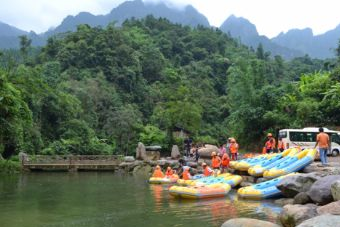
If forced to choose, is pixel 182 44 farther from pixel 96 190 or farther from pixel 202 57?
pixel 96 190

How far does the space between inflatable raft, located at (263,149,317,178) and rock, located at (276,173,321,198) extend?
2785 mm

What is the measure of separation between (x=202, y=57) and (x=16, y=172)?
5395cm

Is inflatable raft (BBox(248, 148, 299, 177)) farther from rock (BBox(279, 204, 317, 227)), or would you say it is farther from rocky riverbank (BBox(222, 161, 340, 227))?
rock (BBox(279, 204, 317, 227))

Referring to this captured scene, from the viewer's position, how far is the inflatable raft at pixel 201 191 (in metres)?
16.9

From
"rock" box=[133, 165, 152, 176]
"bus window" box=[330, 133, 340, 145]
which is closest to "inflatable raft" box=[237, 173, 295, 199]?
"bus window" box=[330, 133, 340, 145]

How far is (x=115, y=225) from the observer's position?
1233 cm

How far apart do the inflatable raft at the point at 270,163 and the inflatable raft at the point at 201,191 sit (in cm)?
208

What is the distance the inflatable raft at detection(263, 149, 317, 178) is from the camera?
18.2 metres

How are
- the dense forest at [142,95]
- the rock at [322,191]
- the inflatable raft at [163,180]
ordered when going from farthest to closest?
the dense forest at [142,95] → the inflatable raft at [163,180] → the rock at [322,191]

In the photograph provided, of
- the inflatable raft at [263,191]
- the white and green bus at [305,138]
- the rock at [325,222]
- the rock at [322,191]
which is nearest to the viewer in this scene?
the rock at [325,222]

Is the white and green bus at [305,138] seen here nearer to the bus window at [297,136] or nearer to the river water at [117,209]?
the bus window at [297,136]

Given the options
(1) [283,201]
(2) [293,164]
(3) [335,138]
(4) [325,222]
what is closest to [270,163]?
(2) [293,164]

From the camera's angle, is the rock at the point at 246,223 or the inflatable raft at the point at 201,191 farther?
the inflatable raft at the point at 201,191

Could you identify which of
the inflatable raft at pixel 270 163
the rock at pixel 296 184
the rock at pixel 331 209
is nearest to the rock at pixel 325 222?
the rock at pixel 331 209
